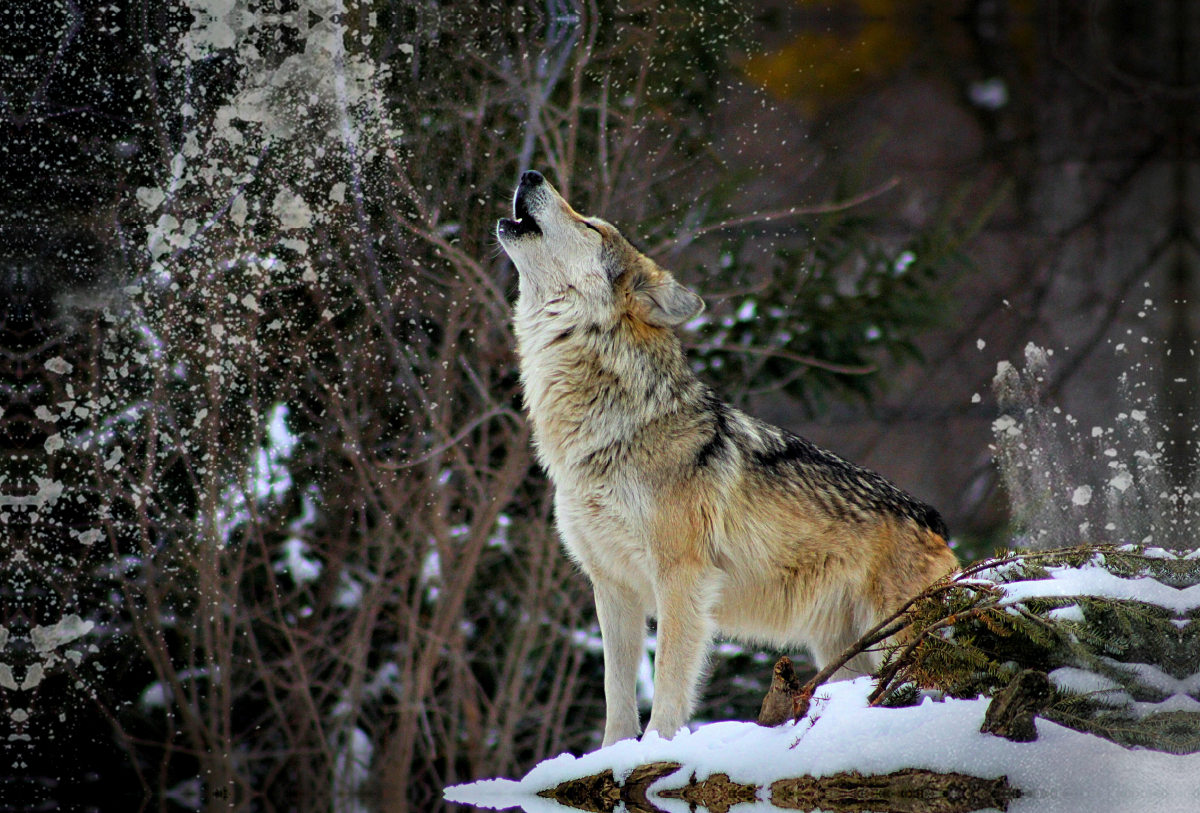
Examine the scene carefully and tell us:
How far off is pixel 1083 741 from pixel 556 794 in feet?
3.59

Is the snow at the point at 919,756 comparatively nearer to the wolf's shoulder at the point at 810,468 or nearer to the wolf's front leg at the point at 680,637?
the wolf's front leg at the point at 680,637

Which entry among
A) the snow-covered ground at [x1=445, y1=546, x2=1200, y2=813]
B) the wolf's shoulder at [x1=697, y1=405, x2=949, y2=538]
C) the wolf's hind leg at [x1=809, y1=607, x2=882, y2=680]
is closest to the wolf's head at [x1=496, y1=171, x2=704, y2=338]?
the wolf's shoulder at [x1=697, y1=405, x2=949, y2=538]

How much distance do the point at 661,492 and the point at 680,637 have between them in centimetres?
36

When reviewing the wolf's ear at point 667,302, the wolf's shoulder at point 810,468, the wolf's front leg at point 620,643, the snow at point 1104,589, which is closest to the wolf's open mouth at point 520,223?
the wolf's ear at point 667,302

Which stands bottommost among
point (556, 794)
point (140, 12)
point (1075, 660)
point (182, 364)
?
point (556, 794)

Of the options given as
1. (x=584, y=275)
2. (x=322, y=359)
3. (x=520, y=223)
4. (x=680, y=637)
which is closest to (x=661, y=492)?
(x=680, y=637)

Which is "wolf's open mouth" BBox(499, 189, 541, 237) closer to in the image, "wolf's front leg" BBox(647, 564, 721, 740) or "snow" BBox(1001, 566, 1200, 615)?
"wolf's front leg" BBox(647, 564, 721, 740)

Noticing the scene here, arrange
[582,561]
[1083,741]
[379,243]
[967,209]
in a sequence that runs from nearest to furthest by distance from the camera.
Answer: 1. [1083,741]
2. [582,561]
3. [379,243]
4. [967,209]

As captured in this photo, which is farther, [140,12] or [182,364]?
[140,12]

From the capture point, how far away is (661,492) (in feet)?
8.70

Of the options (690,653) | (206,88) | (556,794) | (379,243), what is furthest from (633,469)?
(206,88)

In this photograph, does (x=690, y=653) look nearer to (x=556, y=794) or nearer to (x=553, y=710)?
(x=556, y=794)

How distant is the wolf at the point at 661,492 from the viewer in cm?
266

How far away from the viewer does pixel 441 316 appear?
444cm
